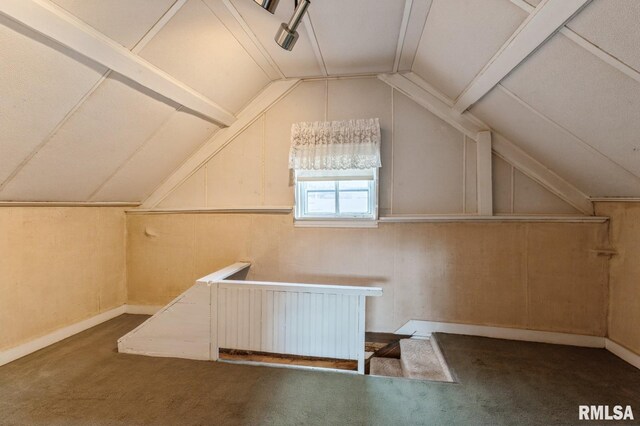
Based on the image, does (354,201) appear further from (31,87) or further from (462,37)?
(31,87)

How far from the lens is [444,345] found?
2492 mm

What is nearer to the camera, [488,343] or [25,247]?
[25,247]

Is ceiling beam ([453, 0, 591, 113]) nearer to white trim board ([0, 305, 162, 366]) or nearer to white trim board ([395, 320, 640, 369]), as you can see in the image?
white trim board ([395, 320, 640, 369])

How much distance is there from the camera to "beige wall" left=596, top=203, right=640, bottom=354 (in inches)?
85.2

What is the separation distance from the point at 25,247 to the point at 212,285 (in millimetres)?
1532

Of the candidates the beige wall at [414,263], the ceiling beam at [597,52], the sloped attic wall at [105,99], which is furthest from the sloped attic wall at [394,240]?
the ceiling beam at [597,52]

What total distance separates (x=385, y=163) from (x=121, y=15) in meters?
2.19

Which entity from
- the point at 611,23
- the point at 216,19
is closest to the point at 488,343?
the point at 611,23

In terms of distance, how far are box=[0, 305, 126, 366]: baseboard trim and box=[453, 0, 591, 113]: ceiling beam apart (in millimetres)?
3955

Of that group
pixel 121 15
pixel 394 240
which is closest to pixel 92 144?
pixel 121 15

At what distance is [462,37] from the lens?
184 centimetres

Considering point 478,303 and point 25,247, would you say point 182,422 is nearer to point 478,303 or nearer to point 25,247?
point 25,247
